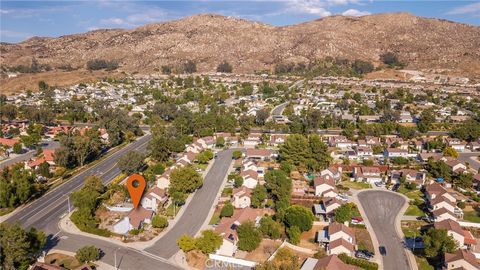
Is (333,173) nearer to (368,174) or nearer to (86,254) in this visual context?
(368,174)

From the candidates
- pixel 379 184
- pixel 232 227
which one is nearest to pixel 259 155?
pixel 379 184

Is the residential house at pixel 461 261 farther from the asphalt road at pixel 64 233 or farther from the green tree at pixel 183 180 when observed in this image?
the green tree at pixel 183 180

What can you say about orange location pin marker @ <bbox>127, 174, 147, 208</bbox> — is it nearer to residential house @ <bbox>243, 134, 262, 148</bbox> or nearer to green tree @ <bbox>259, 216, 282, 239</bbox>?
green tree @ <bbox>259, 216, 282, 239</bbox>

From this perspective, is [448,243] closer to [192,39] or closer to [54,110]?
[54,110]

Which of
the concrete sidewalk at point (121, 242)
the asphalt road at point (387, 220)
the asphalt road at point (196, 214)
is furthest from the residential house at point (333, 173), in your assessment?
the concrete sidewalk at point (121, 242)

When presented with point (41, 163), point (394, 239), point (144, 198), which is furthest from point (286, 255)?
point (41, 163)
